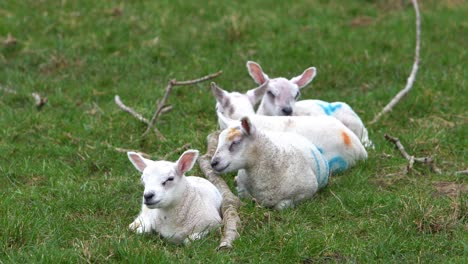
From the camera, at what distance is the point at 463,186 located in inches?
305

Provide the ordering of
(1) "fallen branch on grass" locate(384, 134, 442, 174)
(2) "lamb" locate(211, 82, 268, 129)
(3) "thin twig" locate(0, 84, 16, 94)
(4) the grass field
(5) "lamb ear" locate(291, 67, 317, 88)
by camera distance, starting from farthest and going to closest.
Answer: (3) "thin twig" locate(0, 84, 16, 94) → (5) "lamb ear" locate(291, 67, 317, 88) → (2) "lamb" locate(211, 82, 268, 129) → (1) "fallen branch on grass" locate(384, 134, 442, 174) → (4) the grass field

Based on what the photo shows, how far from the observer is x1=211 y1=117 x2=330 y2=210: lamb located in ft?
23.5

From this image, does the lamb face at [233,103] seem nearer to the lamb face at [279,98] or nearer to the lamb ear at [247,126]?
the lamb face at [279,98]

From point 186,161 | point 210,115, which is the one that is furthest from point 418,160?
point 210,115

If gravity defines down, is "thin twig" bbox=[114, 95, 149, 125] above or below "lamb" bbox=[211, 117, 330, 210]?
below

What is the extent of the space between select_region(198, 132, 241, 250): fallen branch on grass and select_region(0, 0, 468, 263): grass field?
84mm

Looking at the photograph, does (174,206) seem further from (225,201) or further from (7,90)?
(7,90)

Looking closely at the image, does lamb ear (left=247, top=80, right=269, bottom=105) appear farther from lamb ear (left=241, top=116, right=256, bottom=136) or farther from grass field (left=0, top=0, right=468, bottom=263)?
lamb ear (left=241, top=116, right=256, bottom=136)

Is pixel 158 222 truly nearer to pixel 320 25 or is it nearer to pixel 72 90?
pixel 72 90

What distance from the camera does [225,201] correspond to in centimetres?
703

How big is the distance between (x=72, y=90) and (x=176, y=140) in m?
2.45

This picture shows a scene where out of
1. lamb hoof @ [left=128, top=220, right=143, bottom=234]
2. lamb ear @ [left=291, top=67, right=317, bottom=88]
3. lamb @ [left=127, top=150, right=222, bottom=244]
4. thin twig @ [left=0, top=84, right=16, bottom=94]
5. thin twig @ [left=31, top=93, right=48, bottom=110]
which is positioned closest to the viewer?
lamb @ [left=127, top=150, right=222, bottom=244]

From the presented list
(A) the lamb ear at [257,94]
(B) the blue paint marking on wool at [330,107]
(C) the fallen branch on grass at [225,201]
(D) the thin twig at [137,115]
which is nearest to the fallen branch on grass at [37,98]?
(D) the thin twig at [137,115]

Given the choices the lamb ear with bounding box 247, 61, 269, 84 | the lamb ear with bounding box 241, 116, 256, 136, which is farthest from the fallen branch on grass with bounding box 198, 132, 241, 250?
the lamb ear with bounding box 247, 61, 269, 84
